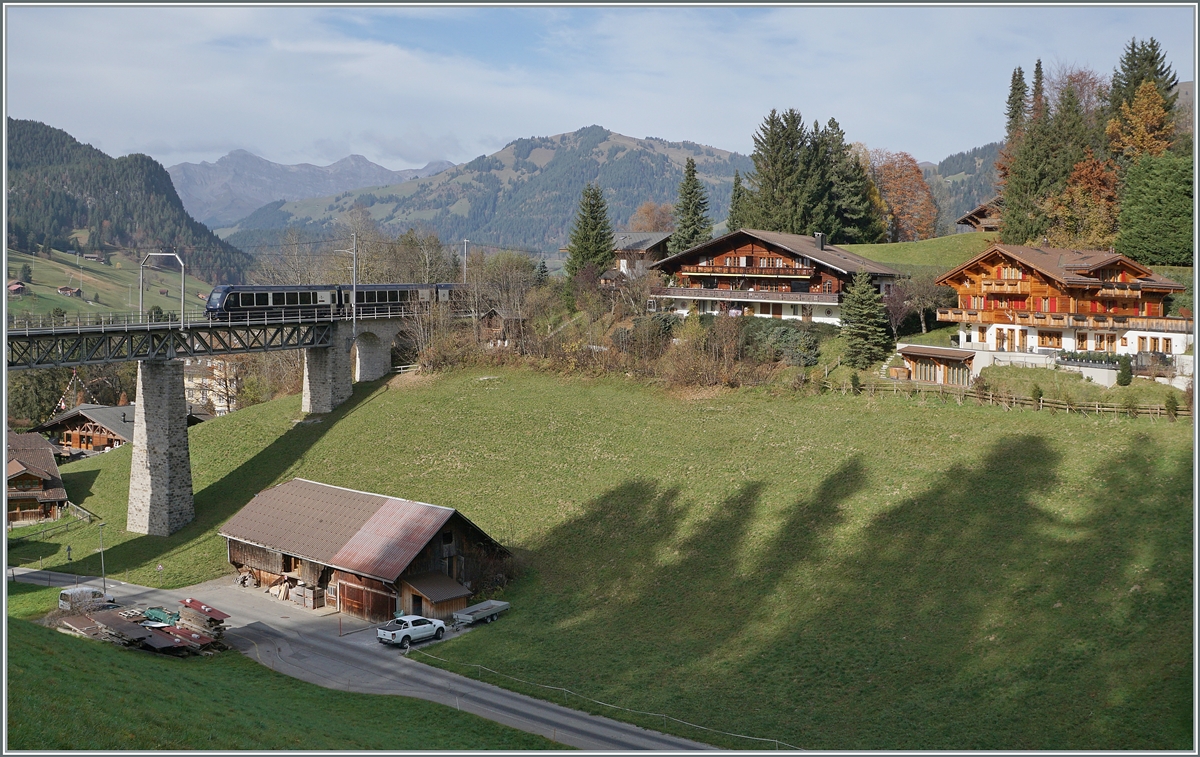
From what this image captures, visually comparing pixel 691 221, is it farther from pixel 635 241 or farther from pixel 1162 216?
pixel 1162 216

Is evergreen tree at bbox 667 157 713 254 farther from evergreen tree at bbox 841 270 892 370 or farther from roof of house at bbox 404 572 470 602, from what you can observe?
roof of house at bbox 404 572 470 602

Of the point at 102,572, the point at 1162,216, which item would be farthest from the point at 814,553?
the point at 1162,216

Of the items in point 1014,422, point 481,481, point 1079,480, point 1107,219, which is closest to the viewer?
point 1079,480

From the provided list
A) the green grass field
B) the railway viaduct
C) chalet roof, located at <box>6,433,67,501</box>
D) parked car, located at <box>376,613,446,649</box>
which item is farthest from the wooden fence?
chalet roof, located at <box>6,433,67,501</box>

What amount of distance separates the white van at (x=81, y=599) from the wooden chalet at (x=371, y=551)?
6.95m

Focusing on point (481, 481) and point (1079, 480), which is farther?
point (481, 481)

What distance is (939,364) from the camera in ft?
183

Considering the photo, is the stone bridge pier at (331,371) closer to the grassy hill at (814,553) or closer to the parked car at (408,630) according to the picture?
the grassy hill at (814,553)

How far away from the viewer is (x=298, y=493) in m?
48.9

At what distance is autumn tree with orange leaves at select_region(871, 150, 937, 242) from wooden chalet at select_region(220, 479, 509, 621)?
8212 centimetres

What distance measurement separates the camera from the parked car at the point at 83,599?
135 ft

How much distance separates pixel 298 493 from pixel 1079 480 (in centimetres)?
3721

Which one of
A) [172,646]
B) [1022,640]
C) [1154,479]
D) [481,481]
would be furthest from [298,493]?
[1154,479]

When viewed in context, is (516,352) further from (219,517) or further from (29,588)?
(29,588)
